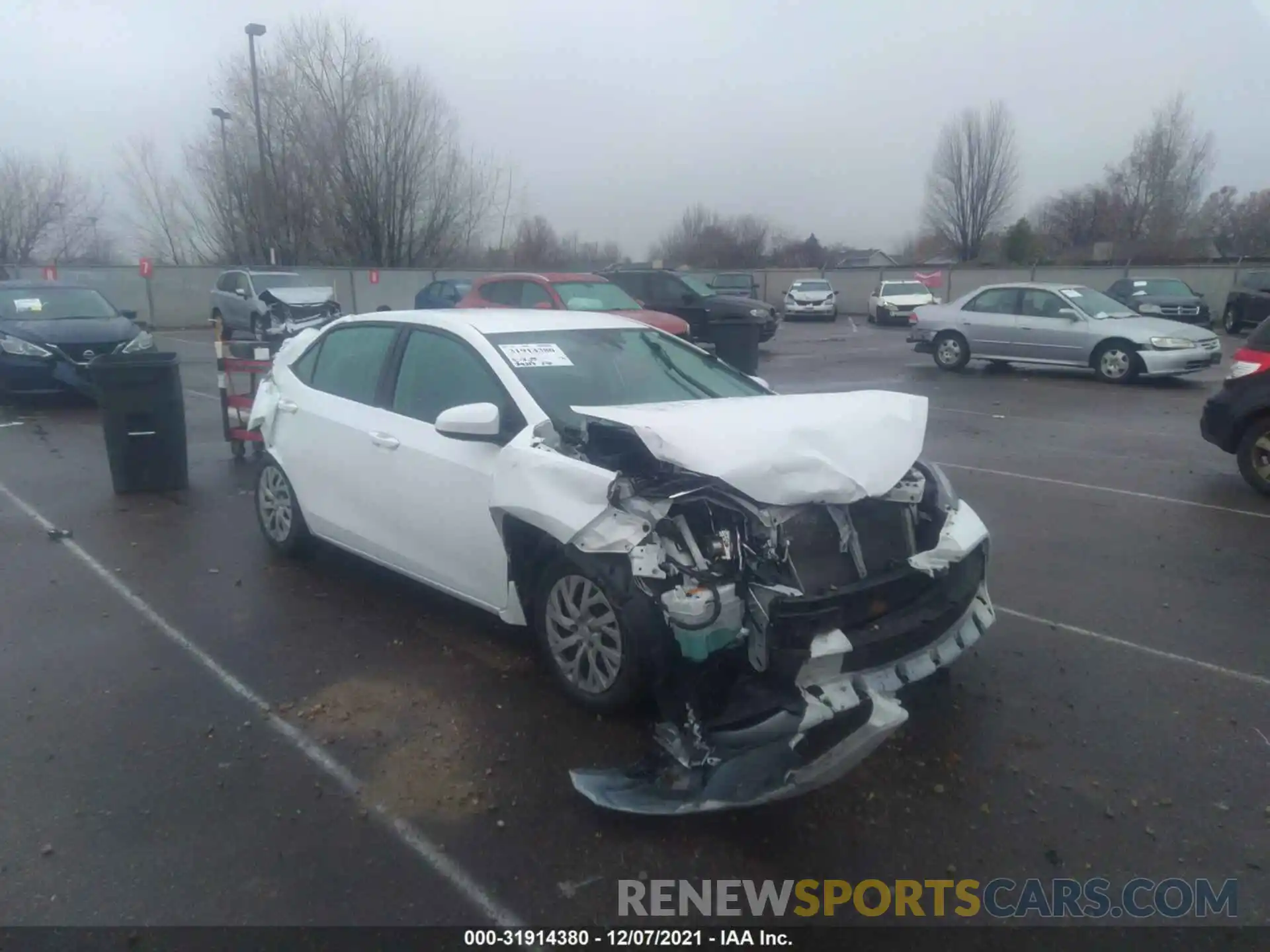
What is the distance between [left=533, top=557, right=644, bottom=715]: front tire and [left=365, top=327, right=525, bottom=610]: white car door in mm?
334

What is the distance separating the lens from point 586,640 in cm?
413

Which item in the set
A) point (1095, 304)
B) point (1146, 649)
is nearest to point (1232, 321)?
point (1095, 304)

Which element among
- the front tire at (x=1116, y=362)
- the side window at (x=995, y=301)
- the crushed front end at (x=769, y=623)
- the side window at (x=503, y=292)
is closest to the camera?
the crushed front end at (x=769, y=623)

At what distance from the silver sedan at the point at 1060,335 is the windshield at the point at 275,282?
1564 centimetres

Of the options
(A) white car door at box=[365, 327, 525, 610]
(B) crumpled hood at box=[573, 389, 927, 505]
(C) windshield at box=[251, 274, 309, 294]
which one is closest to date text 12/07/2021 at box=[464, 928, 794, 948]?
(B) crumpled hood at box=[573, 389, 927, 505]

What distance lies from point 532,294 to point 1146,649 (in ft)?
39.3

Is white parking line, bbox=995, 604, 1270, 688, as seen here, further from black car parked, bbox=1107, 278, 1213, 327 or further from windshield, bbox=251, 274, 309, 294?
black car parked, bbox=1107, 278, 1213, 327

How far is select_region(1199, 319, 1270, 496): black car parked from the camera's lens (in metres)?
8.12

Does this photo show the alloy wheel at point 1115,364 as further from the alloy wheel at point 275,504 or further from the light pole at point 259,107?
the light pole at point 259,107

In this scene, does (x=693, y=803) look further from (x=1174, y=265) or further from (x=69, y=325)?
(x=1174, y=265)

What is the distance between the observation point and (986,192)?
57.1m

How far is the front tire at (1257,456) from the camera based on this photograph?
320 inches

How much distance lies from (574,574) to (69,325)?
39.3 feet

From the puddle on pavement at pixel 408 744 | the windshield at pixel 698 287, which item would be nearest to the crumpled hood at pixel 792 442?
the puddle on pavement at pixel 408 744
